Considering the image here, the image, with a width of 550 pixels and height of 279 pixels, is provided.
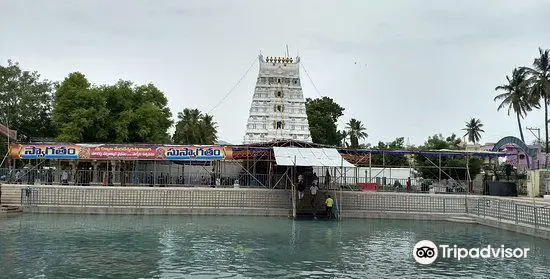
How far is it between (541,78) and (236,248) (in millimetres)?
44112

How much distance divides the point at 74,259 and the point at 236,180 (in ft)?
52.6

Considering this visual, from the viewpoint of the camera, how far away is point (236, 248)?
17500 millimetres

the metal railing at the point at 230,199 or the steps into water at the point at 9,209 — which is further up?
the metal railing at the point at 230,199

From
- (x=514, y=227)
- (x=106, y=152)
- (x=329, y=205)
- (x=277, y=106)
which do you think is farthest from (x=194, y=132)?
(x=514, y=227)

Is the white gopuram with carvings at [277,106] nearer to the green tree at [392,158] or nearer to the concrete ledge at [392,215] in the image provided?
the green tree at [392,158]

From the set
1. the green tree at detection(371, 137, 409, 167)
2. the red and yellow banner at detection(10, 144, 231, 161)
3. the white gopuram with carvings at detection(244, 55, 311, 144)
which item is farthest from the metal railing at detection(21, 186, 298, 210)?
the green tree at detection(371, 137, 409, 167)

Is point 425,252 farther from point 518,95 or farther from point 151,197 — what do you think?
point 518,95

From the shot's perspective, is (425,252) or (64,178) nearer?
(425,252)

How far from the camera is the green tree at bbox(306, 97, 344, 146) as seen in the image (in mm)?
65000

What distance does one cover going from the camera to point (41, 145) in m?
30.1

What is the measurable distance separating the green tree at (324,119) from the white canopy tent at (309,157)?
3388 centimetres

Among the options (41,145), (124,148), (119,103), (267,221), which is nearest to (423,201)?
(267,221)

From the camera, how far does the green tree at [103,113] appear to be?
135 feet

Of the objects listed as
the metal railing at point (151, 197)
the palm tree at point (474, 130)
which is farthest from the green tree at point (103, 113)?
the palm tree at point (474, 130)
